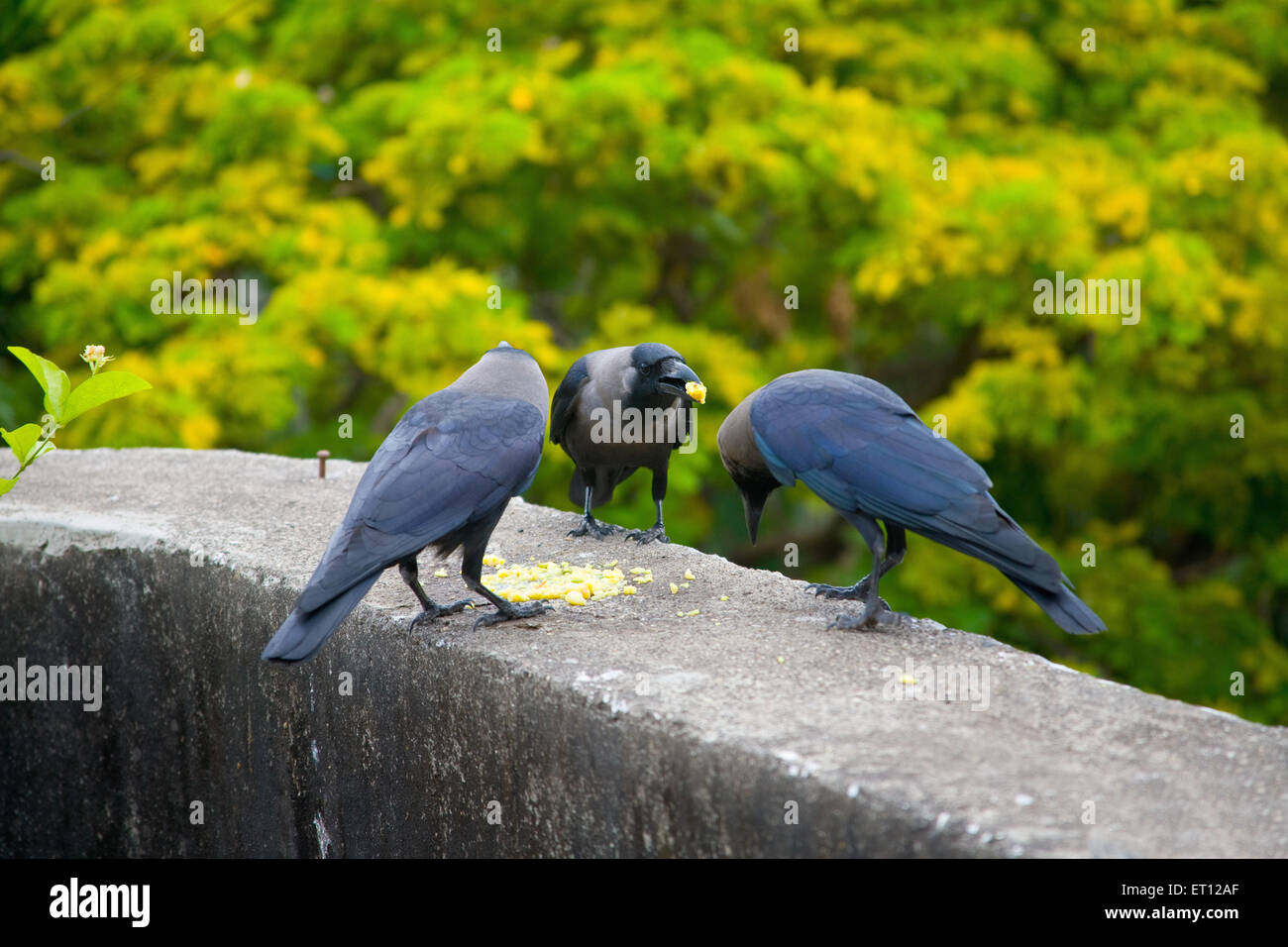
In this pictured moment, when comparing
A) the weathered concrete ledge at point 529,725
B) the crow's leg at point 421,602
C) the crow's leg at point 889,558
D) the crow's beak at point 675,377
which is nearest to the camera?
the weathered concrete ledge at point 529,725

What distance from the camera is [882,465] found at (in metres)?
3.30

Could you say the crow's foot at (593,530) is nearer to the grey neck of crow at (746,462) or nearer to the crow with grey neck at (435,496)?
the grey neck of crow at (746,462)

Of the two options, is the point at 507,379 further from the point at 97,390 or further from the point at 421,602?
the point at 97,390

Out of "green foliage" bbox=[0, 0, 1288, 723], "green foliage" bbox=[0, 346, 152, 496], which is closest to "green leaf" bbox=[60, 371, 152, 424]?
"green foliage" bbox=[0, 346, 152, 496]

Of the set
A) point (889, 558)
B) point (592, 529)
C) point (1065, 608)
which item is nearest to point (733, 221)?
point (592, 529)

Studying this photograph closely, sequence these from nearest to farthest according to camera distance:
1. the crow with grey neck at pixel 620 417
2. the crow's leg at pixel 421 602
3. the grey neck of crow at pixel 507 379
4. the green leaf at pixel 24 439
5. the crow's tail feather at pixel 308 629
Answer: the crow's tail feather at pixel 308 629, the green leaf at pixel 24 439, the crow's leg at pixel 421 602, the grey neck of crow at pixel 507 379, the crow with grey neck at pixel 620 417

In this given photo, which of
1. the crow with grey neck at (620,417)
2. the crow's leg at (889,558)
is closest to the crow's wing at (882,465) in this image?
the crow's leg at (889,558)

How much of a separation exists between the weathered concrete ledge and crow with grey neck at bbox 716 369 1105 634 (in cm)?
18

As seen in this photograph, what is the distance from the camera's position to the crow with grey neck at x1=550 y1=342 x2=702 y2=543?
164 inches

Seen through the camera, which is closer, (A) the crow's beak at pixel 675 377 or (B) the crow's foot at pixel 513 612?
(B) the crow's foot at pixel 513 612

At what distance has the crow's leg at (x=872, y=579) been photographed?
337cm

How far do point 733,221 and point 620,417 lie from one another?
14.3ft
